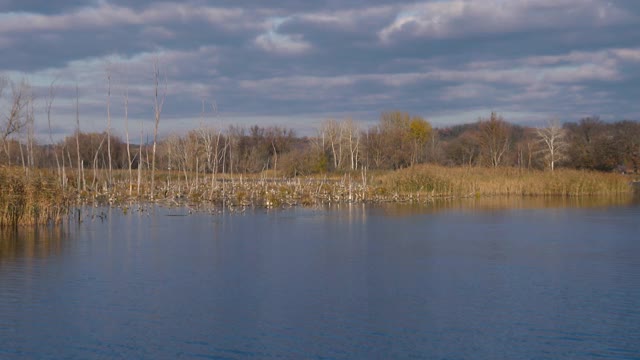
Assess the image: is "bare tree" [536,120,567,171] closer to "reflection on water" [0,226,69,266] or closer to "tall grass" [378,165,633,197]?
"tall grass" [378,165,633,197]

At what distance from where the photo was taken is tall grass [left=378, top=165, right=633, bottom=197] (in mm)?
35312

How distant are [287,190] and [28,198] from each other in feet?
44.8

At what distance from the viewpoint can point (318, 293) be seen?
11914mm

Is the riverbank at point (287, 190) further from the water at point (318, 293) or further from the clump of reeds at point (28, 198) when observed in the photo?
the water at point (318, 293)

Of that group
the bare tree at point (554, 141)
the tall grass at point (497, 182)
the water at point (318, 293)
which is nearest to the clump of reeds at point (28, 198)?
the water at point (318, 293)

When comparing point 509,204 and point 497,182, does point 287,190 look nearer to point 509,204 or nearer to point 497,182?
point 509,204

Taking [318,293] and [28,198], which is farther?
[28,198]

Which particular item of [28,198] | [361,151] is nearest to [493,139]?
[361,151]

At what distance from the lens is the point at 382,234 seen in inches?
778

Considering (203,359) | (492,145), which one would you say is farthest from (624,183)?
(203,359)

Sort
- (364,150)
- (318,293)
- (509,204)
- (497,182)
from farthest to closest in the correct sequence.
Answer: (364,150), (497,182), (509,204), (318,293)

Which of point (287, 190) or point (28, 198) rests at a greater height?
A: point (28, 198)

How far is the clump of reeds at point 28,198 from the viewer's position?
746 inches

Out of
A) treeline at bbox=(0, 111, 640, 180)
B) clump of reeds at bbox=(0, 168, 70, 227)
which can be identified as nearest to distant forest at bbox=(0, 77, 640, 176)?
treeline at bbox=(0, 111, 640, 180)
